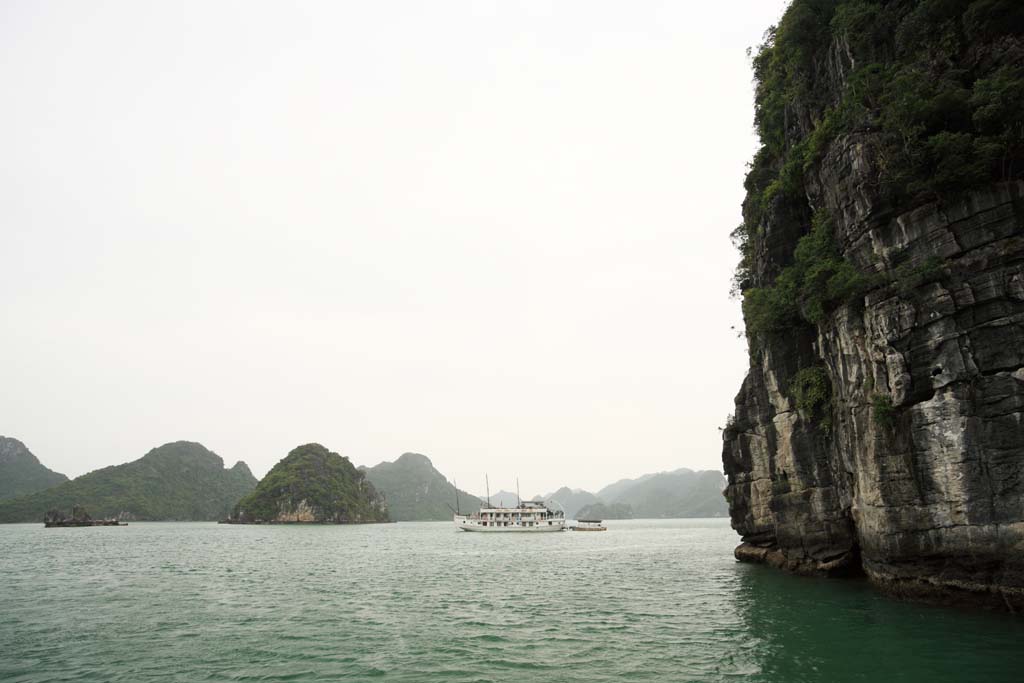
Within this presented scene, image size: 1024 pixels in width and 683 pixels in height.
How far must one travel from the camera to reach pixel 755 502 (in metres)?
33.7

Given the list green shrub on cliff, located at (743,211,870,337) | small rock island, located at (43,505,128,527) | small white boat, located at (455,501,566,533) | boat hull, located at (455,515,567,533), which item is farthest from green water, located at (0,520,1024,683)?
small rock island, located at (43,505,128,527)

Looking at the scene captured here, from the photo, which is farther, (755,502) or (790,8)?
(755,502)

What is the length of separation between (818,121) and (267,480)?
559 ft

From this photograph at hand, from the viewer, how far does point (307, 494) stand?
6063 inches

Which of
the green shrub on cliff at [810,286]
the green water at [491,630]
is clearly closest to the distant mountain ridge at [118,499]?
the green water at [491,630]

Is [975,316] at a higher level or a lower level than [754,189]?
lower

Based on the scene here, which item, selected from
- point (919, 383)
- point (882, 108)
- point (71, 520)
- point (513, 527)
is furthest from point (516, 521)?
point (71, 520)

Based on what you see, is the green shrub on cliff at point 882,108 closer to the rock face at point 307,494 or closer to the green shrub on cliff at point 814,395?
the green shrub on cliff at point 814,395

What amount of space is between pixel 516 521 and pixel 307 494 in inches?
2930

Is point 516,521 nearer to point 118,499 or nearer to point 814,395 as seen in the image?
point 814,395

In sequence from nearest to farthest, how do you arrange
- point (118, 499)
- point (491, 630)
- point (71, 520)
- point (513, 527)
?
point (491, 630), point (513, 527), point (71, 520), point (118, 499)

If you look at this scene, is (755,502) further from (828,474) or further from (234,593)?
(234,593)

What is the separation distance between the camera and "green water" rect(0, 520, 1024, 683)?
14.5 m

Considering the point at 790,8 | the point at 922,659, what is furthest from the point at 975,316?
the point at 790,8
